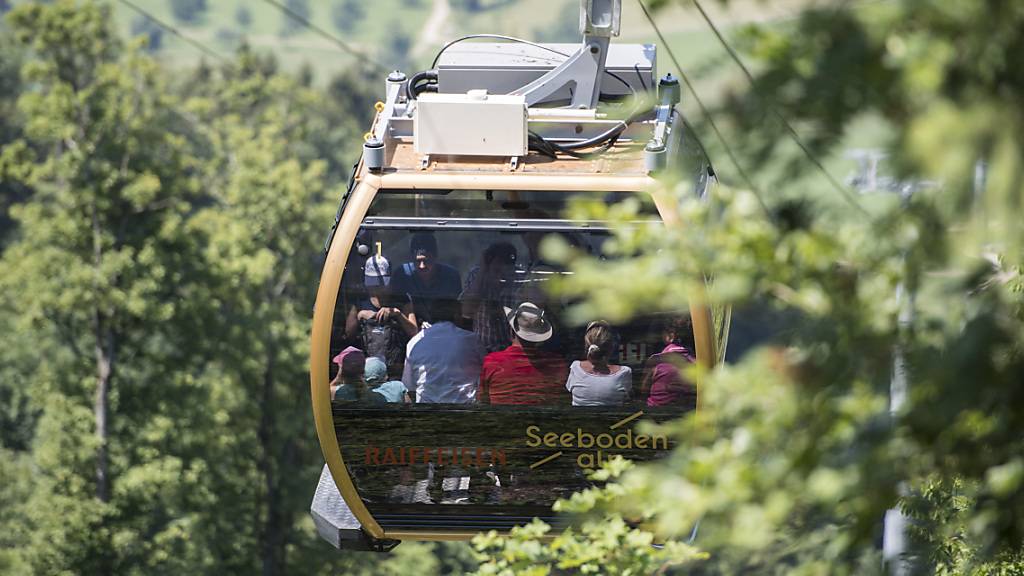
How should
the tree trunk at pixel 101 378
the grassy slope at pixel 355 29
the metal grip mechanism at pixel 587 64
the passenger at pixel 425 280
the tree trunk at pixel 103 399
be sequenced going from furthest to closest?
the grassy slope at pixel 355 29
the tree trunk at pixel 103 399
the tree trunk at pixel 101 378
the metal grip mechanism at pixel 587 64
the passenger at pixel 425 280

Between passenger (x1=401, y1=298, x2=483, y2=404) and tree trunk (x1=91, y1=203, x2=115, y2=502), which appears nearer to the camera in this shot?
passenger (x1=401, y1=298, x2=483, y2=404)

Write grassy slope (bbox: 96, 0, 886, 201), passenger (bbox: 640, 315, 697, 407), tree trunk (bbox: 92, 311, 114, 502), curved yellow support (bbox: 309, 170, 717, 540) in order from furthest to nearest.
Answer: grassy slope (bbox: 96, 0, 886, 201)
tree trunk (bbox: 92, 311, 114, 502)
passenger (bbox: 640, 315, 697, 407)
curved yellow support (bbox: 309, 170, 717, 540)

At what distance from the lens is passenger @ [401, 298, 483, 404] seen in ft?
21.4

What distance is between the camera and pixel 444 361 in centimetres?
652

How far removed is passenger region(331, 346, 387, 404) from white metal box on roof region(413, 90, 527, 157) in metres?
0.88

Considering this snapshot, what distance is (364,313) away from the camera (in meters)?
6.50

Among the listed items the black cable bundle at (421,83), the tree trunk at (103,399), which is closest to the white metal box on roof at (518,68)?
the black cable bundle at (421,83)

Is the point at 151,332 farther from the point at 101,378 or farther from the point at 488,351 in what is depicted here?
the point at 488,351

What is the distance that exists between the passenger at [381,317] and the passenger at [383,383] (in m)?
0.04

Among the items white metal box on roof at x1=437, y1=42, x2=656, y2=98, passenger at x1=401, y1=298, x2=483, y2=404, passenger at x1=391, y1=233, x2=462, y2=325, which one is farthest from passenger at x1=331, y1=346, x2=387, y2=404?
white metal box on roof at x1=437, y1=42, x2=656, y2=98

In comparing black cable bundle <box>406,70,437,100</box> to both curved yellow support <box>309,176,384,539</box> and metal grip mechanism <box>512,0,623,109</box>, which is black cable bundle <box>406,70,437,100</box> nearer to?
metal grip mechanism <box>512,0,623,109</box>

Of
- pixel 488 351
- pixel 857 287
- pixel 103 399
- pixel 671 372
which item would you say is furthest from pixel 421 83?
pixel 103 399

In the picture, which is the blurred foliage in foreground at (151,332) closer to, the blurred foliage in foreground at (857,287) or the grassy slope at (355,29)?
the blurred foliage in foreground at (857,287)

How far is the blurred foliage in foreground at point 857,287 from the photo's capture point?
2469 millimetres
